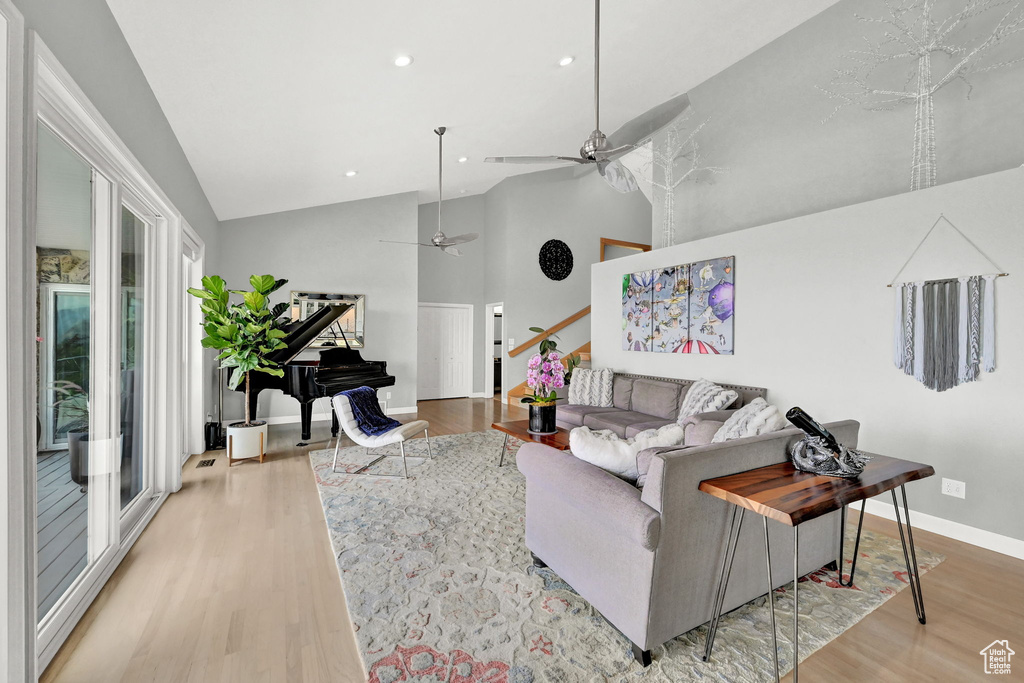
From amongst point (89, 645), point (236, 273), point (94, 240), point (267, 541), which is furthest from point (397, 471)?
point (236, 273)

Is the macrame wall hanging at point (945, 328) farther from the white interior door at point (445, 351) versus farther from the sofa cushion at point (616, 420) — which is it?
the white interior door at point (445, 351)

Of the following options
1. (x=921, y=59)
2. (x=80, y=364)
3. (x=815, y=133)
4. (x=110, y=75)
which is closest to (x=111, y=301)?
→ (x=80, y=364)

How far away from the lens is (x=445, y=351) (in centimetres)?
898

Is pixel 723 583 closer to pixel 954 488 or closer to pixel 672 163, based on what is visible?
pixel 954 488

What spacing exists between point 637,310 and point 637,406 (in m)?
1.19

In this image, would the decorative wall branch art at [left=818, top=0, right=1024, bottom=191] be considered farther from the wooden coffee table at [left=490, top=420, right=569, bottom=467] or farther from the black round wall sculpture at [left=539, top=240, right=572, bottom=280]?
the black round wall sculpture at [left=539, top=240, right=572, bottom=280]

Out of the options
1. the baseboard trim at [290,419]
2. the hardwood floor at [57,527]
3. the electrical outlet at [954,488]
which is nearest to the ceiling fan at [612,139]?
the hardwood floor at [57,527]

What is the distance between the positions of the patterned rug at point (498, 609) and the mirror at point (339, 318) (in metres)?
3.82

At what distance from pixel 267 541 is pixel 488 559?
142 cm

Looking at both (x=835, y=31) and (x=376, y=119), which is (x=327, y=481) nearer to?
(x=376, y=119)

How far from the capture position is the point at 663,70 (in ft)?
15.6

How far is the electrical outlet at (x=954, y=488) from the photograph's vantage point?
→ 3031mm

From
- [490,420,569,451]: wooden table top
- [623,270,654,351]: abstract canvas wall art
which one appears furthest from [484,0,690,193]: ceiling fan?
[490,420,569,451]: wooden table top

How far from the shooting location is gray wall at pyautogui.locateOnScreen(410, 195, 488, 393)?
8.61 metres
